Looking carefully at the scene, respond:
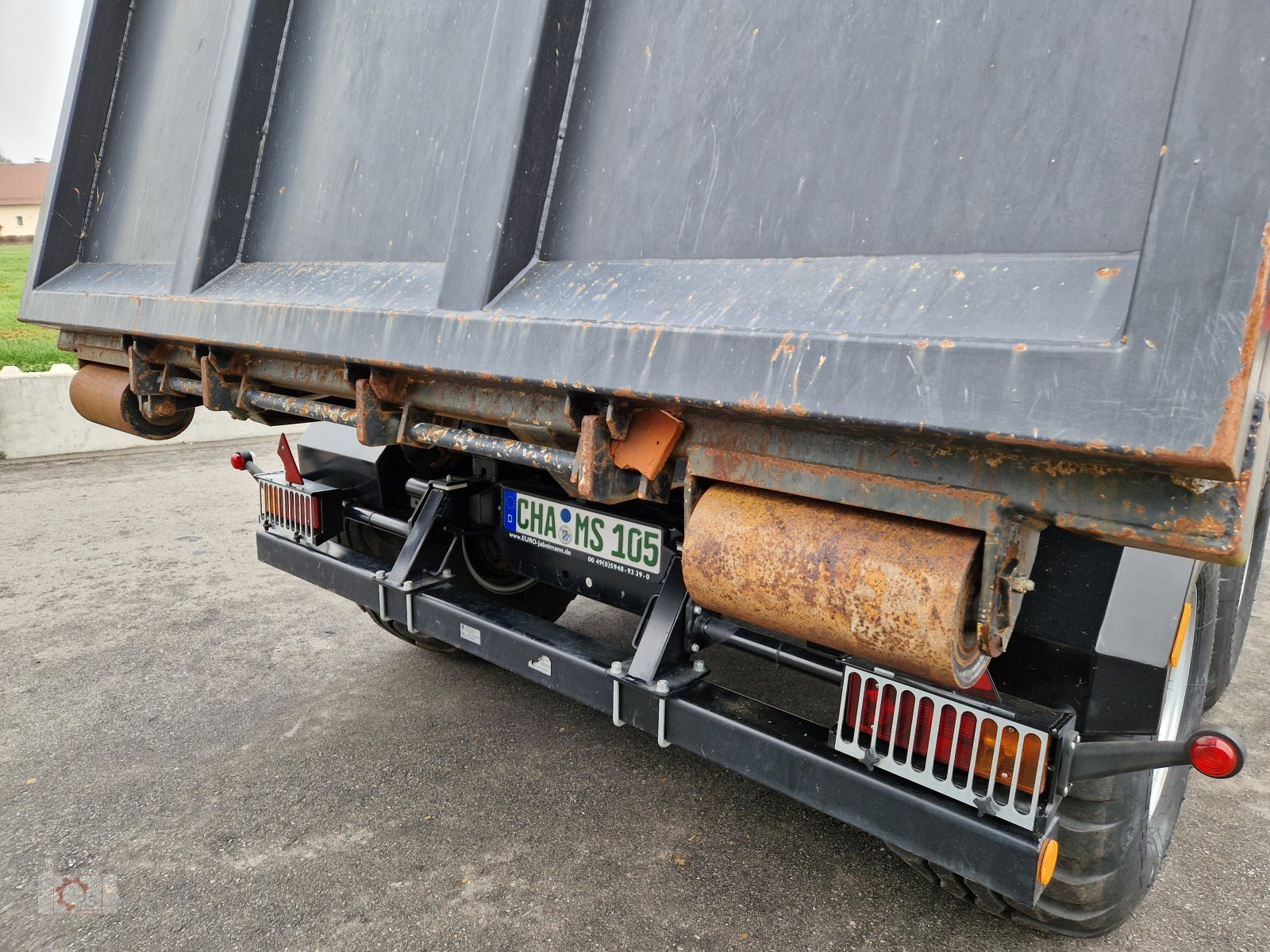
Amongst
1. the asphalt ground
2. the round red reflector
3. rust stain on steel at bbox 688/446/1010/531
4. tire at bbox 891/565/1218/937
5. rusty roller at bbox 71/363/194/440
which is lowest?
the asphalt ground

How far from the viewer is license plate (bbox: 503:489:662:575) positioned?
2461 mm

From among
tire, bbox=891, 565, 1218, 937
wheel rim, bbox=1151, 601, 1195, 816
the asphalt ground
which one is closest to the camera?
tire, bbox=891, 565, 1218, 937

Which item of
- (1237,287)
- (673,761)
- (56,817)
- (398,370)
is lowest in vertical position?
(56,817)

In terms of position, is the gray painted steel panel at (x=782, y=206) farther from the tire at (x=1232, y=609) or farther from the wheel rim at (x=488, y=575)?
the tire at (x=1232, y=609)

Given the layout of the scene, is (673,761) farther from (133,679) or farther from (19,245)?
(19,245)

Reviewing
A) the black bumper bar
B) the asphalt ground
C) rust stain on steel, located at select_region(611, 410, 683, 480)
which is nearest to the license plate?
the black bumper bar

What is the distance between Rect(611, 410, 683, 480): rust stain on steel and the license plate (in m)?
0.70

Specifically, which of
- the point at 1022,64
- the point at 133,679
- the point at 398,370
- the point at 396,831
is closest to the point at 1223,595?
the point at 1022,64

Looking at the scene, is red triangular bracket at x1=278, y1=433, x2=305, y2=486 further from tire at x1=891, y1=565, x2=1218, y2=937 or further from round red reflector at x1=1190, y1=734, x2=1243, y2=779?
round red reflector at x1=1190, y1=734, x2=1243, y2=779

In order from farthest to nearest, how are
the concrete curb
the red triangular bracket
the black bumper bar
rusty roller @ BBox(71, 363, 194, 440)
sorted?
the concrete curb < the red triangular bracket < rusty roller @ BBox(71, 363, 194, 440) < the black bumper bar

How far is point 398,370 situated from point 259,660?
2.31 meters

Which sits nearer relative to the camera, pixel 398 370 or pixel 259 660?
pixel 398 370

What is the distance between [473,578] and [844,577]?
7.48 feet

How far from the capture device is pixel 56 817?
264 centimetres
